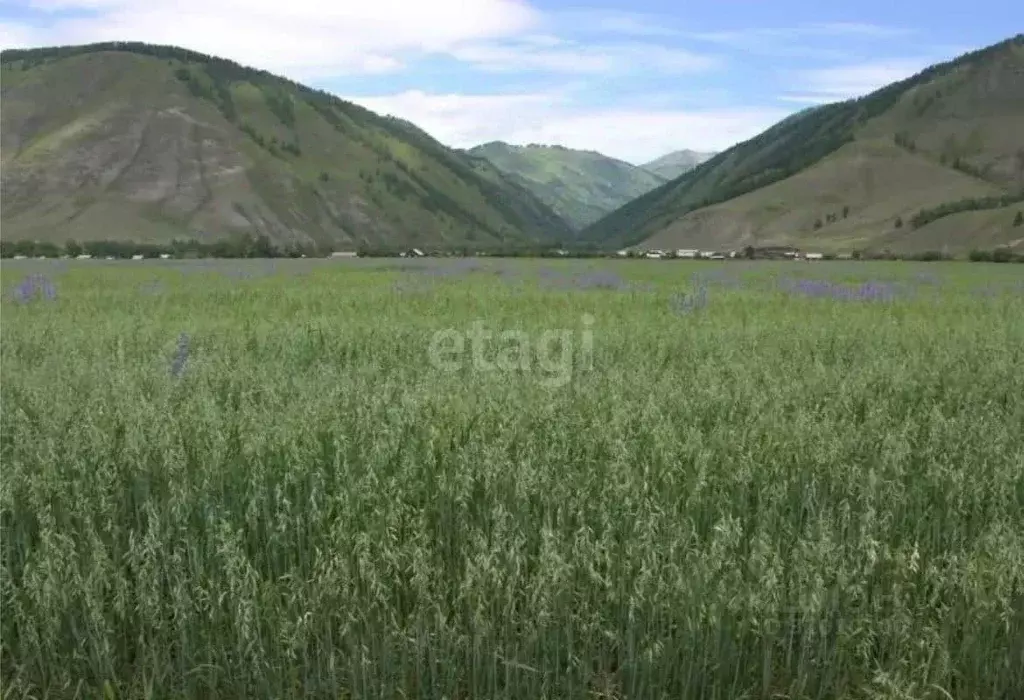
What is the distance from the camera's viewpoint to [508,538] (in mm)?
4133

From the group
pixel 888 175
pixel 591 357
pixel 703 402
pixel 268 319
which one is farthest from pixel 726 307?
pixel 888 175

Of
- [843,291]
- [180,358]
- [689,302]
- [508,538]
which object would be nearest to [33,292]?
[180,358]

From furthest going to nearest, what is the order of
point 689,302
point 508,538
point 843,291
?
point 843,291 → point 689,302 → point 508,538

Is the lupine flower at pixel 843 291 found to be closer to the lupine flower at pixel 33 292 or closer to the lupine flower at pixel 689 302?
the lupine flower at pixel 689 302

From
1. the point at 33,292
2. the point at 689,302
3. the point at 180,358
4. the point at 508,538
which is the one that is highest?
the point at 33,292

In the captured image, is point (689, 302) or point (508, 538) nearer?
point (508, 538)

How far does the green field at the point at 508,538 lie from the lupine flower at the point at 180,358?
1.20 feet

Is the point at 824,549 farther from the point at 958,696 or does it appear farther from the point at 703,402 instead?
the point at 703,402

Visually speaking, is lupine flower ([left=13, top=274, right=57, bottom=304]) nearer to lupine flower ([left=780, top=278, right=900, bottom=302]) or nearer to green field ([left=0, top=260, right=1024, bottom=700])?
green field ([left=0, top=260, right=1024, bottom=700])

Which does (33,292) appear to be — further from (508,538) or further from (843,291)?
(843,291)

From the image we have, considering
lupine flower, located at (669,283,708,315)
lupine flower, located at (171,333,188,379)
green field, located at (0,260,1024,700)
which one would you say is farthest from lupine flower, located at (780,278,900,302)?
lupine flower, located at (171,333,188,379)

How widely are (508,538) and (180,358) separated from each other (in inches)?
253

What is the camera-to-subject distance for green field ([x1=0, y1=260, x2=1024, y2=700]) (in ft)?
12.5

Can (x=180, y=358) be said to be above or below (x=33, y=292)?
below
